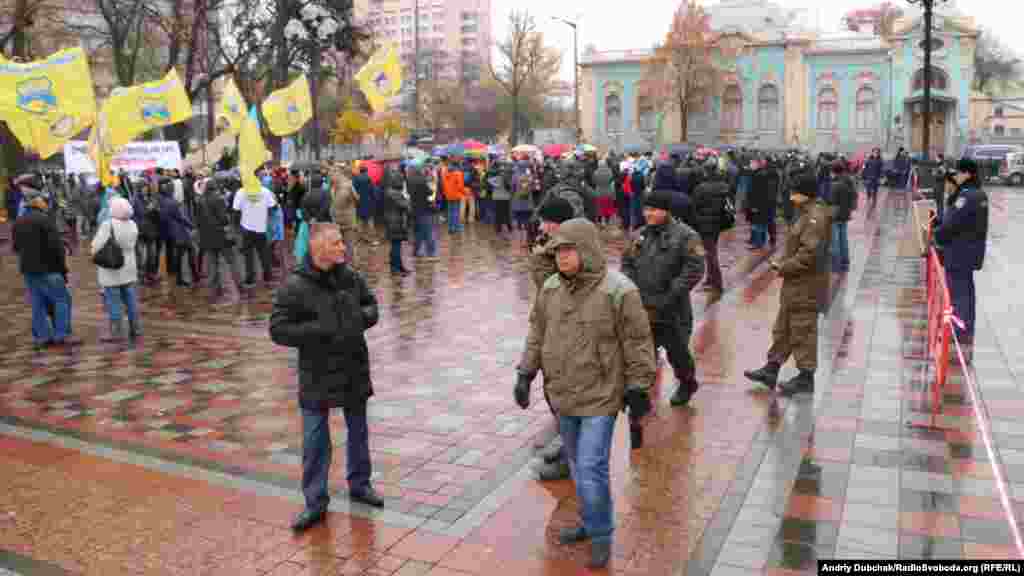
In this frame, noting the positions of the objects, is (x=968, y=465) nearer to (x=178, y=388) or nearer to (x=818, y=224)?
(x=818, y=224)

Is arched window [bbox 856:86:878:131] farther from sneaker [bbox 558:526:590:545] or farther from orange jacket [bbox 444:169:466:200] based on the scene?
sneaker [bbox 558:526:590:545]

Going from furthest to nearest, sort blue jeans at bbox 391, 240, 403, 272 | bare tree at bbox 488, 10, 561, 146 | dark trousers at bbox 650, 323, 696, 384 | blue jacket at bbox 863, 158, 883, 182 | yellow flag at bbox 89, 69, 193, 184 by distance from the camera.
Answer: bare tree at bbox 488, 10, 561, 146, blue jacket at bbox 863, 158, 883, 182, blue jeans at bbox 391, 240, 403, 272, yellow flag at bbox 89, 69, 193, 184, dark trousers at bbox 650, 323, 696, 384

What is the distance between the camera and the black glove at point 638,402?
452 centimetres

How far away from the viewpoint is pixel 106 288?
10.7 metres

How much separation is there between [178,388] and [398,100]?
7863 cm

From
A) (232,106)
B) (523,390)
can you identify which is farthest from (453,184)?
(523,390)

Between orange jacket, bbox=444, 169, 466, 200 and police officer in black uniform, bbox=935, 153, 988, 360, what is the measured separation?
13.1 m

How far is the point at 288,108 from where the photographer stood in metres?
18.4

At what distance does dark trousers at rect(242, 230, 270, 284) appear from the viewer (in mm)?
14398

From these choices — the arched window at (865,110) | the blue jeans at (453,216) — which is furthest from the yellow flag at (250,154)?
the arched window at (865,110)

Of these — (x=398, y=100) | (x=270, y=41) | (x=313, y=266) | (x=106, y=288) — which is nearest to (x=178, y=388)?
(x=106, y=288)

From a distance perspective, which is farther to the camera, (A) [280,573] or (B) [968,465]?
(B) [968,465]

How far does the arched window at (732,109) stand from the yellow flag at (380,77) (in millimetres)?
43845

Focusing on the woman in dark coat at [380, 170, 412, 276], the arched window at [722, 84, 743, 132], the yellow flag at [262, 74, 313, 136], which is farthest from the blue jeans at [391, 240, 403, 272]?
the arched window at [722, 84, 743, 132]
